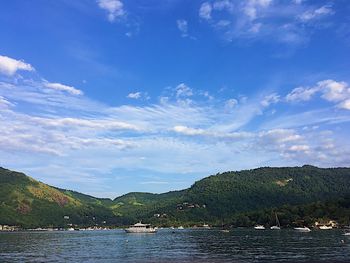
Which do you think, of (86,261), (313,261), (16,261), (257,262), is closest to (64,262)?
(86,261)

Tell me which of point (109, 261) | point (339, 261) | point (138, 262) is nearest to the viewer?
point (339, 261)

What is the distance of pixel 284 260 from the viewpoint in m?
71.5

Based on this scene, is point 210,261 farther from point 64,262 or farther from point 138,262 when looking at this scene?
point 64,262

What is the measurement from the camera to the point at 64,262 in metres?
76.4

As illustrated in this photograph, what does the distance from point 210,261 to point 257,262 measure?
296 inches

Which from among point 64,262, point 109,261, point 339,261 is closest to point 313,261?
point 339,261

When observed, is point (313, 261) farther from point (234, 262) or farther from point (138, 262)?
point (138, 262)

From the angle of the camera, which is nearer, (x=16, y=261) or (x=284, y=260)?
(x=284, y=260)

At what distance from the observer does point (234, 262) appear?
226 ft

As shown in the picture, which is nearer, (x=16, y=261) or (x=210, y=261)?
(x=210, y=261)

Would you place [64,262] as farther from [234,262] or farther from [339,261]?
[339,261]

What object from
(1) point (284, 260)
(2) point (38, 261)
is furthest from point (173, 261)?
(2) point (38, 261)

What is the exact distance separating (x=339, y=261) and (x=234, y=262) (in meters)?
16.3

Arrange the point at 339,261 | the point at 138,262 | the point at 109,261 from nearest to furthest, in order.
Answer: the point at 339,261, the point at 138,262, the point at 109,261
